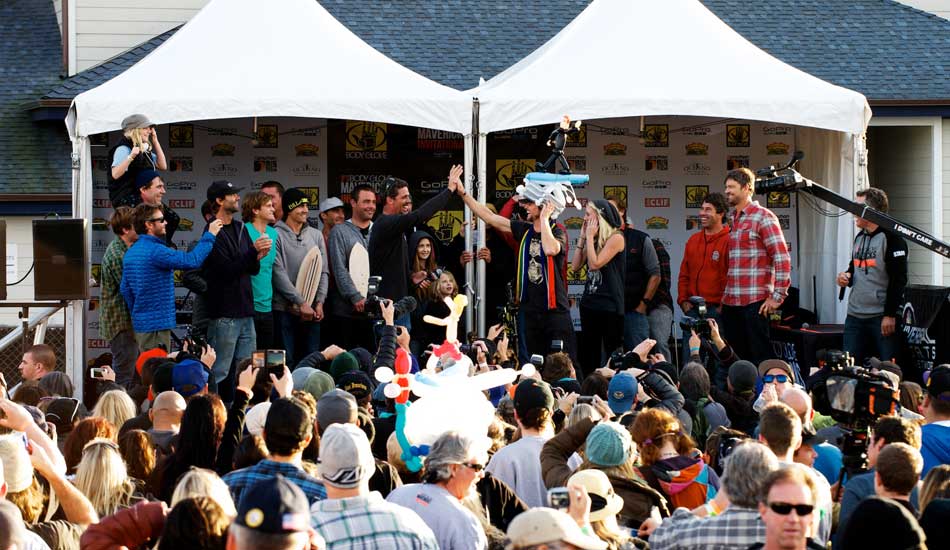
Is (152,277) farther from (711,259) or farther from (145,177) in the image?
(711,259)

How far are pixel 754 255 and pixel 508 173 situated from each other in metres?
4.05

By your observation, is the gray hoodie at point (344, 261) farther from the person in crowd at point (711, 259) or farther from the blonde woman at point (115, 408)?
the blonde woman at point (115, 408)

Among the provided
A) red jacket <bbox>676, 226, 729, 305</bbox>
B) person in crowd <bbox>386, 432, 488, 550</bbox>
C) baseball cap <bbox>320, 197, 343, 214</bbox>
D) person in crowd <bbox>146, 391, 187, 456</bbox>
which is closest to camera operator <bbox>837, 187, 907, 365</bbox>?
red jacket <bbox>676, 226, 729, 305</bbox>

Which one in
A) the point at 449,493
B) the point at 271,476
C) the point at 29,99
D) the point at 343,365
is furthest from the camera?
the point at 29,99

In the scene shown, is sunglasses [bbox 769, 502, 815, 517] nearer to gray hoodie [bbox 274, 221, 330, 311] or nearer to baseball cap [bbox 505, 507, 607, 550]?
baseball cap [bbox 505, 507, 607, 550]

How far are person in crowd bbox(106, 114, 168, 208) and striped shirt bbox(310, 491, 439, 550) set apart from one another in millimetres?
7095

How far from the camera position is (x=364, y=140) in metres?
14.7

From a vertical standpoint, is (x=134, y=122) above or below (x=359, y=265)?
above

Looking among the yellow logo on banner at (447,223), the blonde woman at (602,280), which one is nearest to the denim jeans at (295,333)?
the blonde woman at (602,280)

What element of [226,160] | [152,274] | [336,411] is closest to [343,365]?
[336,411]

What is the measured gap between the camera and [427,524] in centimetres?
482

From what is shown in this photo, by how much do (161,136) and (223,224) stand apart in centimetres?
349

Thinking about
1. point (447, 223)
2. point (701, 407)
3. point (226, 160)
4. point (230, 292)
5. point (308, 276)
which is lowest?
point (701, 407)

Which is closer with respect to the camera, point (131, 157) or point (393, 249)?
point (131, 157)
